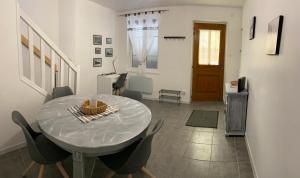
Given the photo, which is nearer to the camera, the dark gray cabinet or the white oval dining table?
the white oval dining table

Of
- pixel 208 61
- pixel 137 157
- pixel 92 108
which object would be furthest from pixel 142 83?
pixel 137 157

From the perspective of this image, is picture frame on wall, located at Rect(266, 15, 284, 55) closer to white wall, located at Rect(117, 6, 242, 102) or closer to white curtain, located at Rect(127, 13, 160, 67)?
white wall, located at Rect(117, 6, 242, 102)

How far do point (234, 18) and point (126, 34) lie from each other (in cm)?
301

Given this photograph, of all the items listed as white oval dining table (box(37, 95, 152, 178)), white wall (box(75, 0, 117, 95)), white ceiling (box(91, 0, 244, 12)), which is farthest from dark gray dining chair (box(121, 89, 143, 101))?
white ceiling (box(91, 0, 244, 12))

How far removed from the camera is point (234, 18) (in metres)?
6.03

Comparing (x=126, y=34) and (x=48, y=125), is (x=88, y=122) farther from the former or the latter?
(x=126, y=34)

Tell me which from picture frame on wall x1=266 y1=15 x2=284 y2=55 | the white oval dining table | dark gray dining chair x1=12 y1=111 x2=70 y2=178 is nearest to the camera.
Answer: the white oval dining table

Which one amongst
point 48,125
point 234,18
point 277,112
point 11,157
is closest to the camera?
point 277,112

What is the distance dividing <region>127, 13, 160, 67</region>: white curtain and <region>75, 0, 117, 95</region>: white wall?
0.62m

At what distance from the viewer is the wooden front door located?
6.27 m

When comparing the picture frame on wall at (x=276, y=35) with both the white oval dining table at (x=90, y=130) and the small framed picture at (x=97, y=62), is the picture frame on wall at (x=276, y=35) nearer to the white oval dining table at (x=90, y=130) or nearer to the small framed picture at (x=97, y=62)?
the white oval dining table at (x=90, y=130)

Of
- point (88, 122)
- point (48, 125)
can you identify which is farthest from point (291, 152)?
point (48, 125)

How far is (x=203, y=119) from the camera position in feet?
16.4

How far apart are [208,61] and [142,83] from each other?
195cm
